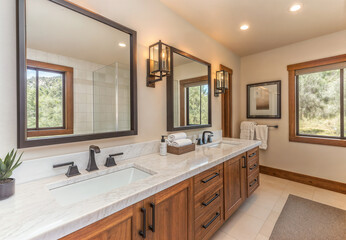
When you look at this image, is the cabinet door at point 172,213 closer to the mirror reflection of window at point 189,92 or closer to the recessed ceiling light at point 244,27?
the mirror reflection of window at point 189,92

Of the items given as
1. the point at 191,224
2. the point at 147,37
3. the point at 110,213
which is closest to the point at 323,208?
the point at 191,224

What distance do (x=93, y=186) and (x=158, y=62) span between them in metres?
1.20

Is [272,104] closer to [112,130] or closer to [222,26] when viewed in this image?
[222,26]

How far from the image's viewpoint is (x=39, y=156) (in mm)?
1062

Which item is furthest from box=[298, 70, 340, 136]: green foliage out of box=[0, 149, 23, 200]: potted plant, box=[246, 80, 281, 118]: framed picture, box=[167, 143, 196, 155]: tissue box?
box=[0, 149, 23, 200]: potted plant

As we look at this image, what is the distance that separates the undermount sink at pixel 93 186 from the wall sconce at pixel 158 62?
2.89 ft

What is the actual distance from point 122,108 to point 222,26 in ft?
6.22

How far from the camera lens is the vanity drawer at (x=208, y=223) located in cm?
134

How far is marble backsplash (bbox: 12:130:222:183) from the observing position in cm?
99

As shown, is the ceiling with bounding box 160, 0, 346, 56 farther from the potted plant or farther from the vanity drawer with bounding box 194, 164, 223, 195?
the potted plant

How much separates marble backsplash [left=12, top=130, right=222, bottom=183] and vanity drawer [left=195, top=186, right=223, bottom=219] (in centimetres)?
65

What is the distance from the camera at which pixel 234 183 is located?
1842mm

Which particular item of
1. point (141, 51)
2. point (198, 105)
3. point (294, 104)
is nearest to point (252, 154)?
point (198, 105)

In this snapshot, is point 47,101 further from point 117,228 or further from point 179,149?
point 179,149
